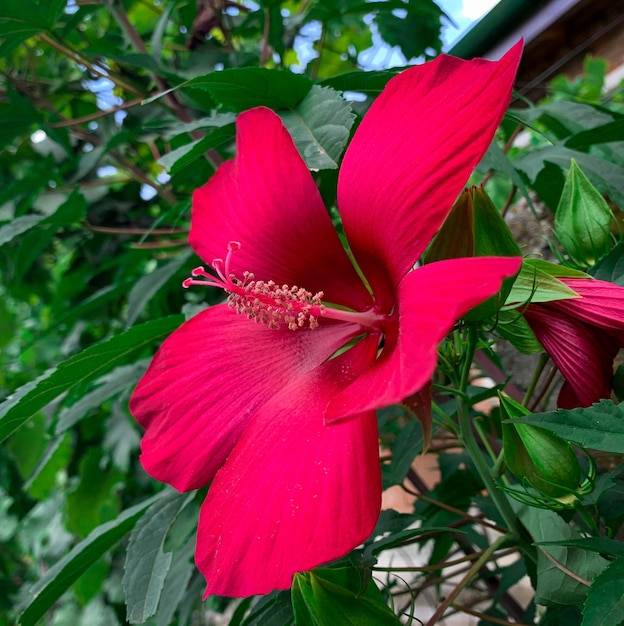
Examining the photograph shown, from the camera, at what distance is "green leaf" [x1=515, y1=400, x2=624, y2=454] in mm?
268

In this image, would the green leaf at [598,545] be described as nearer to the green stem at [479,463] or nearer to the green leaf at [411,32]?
the green stem at [479,463]

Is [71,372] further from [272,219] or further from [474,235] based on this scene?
[474,235]

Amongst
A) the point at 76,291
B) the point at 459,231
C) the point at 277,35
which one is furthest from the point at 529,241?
the point at 76,291

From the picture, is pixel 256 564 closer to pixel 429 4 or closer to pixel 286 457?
pixel 286 457

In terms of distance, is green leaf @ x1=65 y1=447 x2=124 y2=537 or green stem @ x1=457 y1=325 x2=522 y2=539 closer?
green stem @ x1=457 y1=325 x2=522 y2=539

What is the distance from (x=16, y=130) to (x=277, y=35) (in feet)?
1.30

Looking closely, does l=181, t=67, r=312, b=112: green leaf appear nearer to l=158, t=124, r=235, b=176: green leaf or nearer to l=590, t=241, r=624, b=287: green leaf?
l=158, t=124, r=235, b=176: green leaf

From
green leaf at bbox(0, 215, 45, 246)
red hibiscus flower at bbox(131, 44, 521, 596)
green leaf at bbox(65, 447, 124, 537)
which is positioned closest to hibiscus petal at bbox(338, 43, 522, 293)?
red hibiscus flower at bbox(131, 44, 521, 596)

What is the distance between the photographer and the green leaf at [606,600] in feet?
0.88

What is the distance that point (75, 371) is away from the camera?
1.47 ft

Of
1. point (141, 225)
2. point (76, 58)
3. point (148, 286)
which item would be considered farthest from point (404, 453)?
point (141, 225)

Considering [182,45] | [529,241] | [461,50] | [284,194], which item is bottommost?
→ [529,241]

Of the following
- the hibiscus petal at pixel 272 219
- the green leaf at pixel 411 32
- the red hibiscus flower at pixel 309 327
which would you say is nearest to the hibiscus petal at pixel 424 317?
the red hibiscus flower at pixel 309 327

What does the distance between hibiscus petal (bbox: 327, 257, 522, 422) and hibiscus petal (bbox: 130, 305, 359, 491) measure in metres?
0.08
